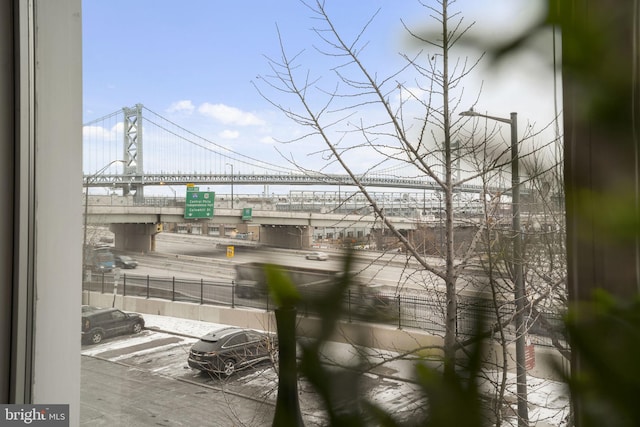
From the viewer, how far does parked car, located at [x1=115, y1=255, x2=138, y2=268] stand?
1182 millimetres

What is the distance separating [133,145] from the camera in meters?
1.26

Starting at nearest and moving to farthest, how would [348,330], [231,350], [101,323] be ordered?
[348,330], [231,350], [101,323]

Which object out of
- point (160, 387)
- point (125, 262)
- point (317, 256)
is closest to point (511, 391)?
point (317, 256)

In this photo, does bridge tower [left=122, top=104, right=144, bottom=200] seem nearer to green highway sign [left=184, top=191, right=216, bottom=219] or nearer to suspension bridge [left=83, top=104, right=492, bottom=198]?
suspension bridge [left=83, top=104, right=492, bottom=198]

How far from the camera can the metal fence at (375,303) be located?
307 mm

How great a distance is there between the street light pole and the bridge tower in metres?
0.77

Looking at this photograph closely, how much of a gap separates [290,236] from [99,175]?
0.73 meters

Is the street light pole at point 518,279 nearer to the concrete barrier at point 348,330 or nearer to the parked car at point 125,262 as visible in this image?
the concrete barrier at point 348,330

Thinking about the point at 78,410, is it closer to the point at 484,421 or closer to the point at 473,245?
the point at 473,245

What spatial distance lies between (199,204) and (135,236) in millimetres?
235

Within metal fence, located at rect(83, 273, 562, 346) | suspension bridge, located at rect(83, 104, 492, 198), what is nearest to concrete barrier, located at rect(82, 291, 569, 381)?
metal fence, located at rect(83, 273, 562, 346)

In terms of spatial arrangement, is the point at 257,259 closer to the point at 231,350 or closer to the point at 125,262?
the point at 231,350

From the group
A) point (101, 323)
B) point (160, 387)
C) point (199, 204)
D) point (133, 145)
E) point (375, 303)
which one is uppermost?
point (133, 145)

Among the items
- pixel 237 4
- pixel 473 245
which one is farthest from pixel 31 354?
pixel 473 245
